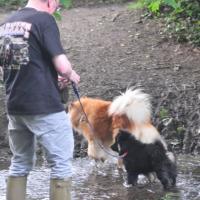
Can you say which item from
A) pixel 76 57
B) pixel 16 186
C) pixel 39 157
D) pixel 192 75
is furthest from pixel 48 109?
pixel 76 57

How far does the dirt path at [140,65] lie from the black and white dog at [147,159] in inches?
60.1

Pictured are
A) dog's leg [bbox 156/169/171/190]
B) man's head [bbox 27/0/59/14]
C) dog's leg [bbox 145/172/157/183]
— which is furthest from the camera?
dog's leg [bbox 145/172/157/183]

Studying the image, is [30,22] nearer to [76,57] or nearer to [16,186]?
[16,186]

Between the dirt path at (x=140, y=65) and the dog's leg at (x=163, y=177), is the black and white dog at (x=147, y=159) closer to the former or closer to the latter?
the dog's leg at (x=163, y=177)

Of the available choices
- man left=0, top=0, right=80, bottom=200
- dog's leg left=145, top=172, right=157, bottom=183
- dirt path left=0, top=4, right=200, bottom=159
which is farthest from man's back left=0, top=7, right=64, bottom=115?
dirt path left=0, top=4, right=200, bottom=159

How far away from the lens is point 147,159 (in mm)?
6246

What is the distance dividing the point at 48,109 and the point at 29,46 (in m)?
0.49

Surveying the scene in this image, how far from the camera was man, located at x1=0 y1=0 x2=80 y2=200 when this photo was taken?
14.9ft

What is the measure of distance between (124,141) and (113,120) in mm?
555

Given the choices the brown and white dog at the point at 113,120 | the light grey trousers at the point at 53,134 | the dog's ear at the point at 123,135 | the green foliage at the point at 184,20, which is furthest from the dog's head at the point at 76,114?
the green foliage at the point at 184,20

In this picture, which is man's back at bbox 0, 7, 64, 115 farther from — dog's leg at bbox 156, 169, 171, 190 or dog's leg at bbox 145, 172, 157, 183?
dog's leg at bbox 145, 172, 157, 183

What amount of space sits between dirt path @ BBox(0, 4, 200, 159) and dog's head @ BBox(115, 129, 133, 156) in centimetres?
158

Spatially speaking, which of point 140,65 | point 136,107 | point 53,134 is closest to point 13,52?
point 53,134

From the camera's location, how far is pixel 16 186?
5.01m
